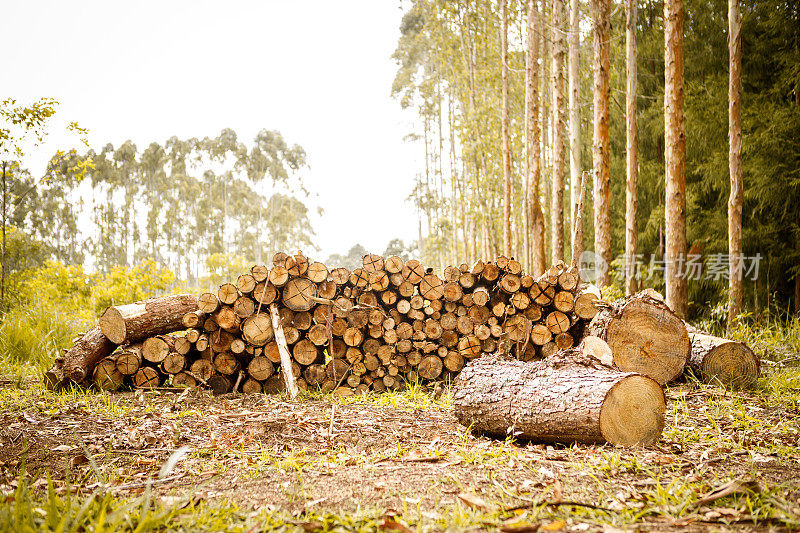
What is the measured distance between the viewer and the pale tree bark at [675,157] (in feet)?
24.1

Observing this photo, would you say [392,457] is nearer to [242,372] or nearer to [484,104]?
[242,372]

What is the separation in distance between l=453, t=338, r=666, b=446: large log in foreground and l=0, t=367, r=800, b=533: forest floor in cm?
13

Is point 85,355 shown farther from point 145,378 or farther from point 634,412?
point 634,412

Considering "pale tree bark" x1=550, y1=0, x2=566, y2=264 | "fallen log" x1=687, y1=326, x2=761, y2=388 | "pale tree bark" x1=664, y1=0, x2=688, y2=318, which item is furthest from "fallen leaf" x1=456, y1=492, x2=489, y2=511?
"pale tree bark" x1=550, y1=0, x2=566, y2=264

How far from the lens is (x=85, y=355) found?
5523 millimetres

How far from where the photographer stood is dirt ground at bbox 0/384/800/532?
2.19m

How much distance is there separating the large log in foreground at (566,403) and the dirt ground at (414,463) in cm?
12

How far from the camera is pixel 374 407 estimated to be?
16.4 ft

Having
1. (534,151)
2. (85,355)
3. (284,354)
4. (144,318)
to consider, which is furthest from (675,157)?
(85,355)

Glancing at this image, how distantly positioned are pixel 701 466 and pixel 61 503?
3.31 metres

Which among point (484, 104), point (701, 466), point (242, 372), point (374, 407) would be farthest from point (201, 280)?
point (701, 466)

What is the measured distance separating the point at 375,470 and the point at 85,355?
4298mm

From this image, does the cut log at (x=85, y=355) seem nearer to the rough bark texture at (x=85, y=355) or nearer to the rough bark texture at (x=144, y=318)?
the rough bark texture at (x=85, y=355)

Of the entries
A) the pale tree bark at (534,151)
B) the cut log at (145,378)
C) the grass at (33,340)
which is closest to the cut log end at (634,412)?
the cut log at (145,378)
